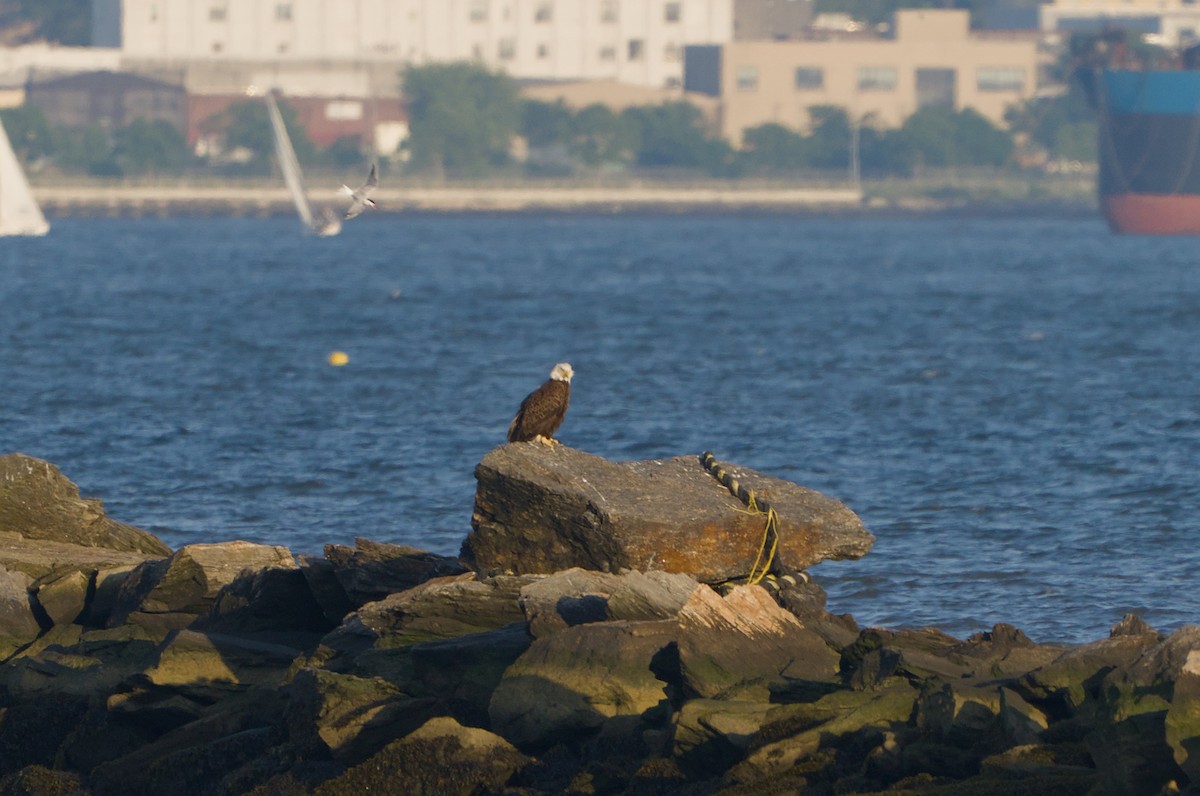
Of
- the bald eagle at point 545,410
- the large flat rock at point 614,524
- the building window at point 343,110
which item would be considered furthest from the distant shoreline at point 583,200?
the large flat rock at point 614,524

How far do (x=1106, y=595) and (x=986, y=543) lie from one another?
3.38m

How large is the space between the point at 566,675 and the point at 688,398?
28.0 meters

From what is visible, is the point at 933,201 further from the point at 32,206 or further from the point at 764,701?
the point at 764,701

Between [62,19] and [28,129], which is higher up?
[62,19]

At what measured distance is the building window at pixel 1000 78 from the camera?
166 meters

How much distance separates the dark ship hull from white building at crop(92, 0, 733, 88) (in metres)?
46.8

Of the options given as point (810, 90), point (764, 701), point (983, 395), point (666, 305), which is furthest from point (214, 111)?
point (764, 701)

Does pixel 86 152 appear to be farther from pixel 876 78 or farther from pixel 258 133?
pixel 876 78

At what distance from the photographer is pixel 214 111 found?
156 metres

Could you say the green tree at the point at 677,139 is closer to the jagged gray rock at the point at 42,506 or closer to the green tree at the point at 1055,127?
the green tree at the point at 1055,127

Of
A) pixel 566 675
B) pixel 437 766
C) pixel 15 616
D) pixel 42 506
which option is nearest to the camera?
pixel 437 766

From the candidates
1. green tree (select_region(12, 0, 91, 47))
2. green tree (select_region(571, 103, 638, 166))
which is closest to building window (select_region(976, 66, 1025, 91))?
green tree (select_region(571, 103, 638, 166))

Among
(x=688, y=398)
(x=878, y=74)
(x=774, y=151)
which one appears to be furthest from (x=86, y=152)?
(x=688, y=398)

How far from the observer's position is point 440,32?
162000 millimetres
